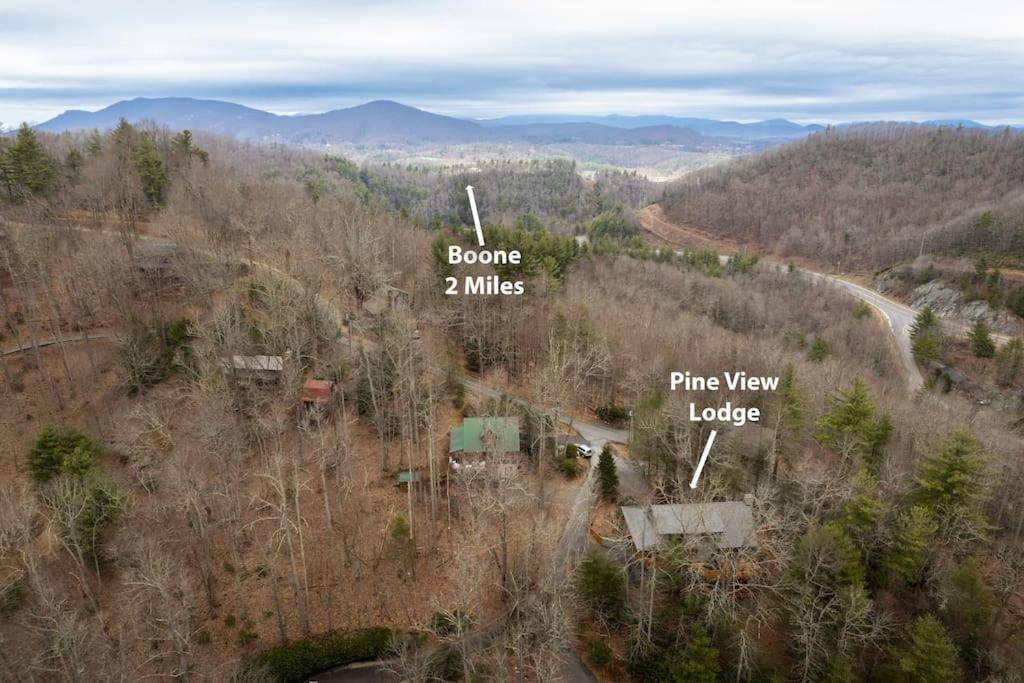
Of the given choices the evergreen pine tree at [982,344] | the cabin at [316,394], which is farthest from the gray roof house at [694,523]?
the evergreen pine tree at [982,344]

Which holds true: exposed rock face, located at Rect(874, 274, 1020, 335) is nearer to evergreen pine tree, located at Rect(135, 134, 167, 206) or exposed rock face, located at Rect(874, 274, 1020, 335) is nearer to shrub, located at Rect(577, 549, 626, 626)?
shrub, located at Rect(577, 549, 626, 626)

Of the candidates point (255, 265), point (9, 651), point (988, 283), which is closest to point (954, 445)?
point (9, 651)

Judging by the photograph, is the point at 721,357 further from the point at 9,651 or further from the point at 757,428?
the point at 9,651

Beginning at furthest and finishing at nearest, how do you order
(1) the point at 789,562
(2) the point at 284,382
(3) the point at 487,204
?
(3) the point at 487,204 → (2) the point at 284,382 → (1) the point at 789,562

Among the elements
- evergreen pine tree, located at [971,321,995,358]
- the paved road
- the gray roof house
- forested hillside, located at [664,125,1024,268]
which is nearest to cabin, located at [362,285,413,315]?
the paved road

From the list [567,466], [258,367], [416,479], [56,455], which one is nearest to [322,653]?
[416,479]

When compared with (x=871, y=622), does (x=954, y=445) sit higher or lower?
higher

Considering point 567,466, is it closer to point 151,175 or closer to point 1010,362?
point 1010,362
